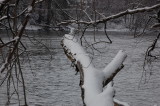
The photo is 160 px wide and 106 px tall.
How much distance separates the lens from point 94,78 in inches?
118

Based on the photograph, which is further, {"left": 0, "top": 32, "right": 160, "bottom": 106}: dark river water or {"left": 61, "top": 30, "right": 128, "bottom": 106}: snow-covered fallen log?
{"left": 0, "top": 32, "right": 160, "bottom": 106}: dark river water

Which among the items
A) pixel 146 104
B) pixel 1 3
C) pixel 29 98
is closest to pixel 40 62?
pixel 29 98

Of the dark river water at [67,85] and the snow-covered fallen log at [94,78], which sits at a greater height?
the snow-covered fallen log at [94,78]

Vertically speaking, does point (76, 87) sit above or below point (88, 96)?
below

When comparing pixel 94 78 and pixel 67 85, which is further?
pixel 67 85

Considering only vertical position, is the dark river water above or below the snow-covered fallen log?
below

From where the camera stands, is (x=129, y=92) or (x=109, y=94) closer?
(x=109, y=94)

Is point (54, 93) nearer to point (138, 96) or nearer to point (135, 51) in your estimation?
point (138, 96)

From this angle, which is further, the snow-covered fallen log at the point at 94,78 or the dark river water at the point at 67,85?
the dark river water at the point at 67,85

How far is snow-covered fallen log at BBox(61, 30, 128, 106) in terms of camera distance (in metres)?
2.53

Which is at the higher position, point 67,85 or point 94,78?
point 94,78

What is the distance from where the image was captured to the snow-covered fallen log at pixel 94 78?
2529mm

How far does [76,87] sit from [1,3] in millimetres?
11259

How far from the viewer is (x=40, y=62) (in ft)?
58.7
